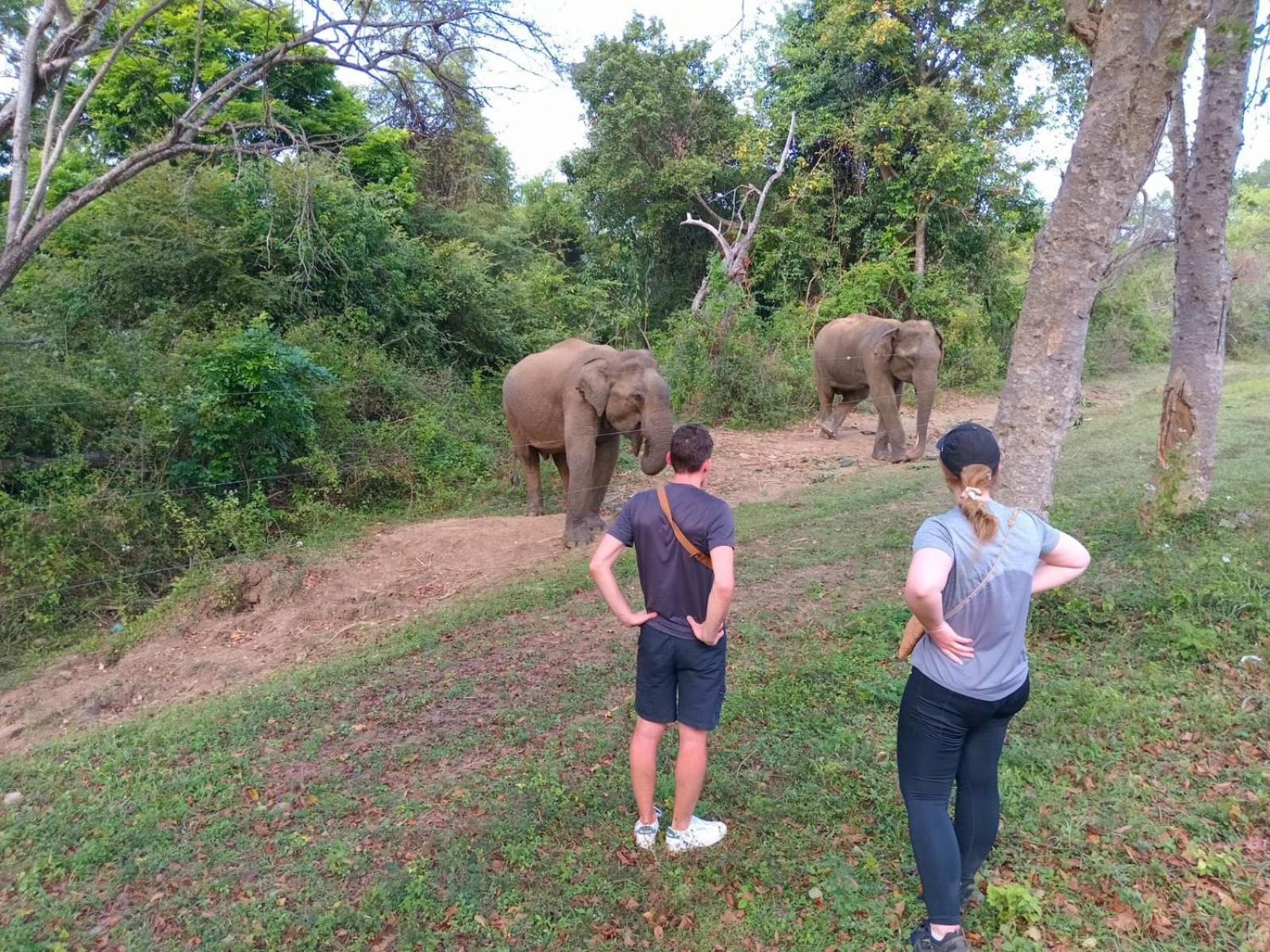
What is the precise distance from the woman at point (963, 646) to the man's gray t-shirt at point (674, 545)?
78 centimetres

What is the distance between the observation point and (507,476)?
36.6 feet

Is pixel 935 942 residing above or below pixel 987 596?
below

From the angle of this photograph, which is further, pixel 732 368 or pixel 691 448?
pixel 732 368

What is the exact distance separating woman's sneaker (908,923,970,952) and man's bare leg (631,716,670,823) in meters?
0.93

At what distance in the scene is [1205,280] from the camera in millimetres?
6734

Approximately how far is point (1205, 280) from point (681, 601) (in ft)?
20.6

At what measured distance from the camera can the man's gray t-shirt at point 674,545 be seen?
3008mm

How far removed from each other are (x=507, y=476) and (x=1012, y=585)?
9.13 m

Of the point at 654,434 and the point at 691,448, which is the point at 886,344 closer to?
the point at 654,434

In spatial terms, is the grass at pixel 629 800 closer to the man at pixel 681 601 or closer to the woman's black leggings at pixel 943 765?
the woman's black leggings at pixel 943 765

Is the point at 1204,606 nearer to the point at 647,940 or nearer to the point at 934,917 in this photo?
the point at 934,917

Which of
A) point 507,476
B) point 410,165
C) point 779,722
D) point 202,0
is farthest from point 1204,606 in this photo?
point 410,165

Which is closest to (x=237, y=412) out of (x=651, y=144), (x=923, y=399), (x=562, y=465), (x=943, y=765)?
(x=562, y=465)

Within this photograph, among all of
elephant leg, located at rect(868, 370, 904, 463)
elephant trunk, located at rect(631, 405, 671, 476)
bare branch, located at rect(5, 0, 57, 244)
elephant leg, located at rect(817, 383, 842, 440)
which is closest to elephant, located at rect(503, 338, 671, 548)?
elephant trunk, located at rect(631, 405, 671, 476)
